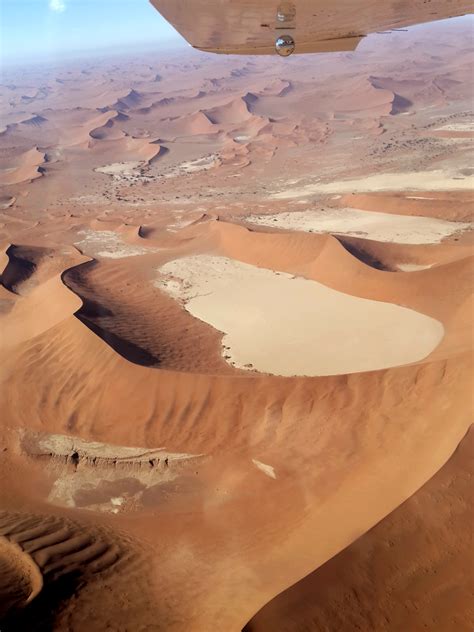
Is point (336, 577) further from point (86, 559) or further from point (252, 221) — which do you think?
point (252, 221)

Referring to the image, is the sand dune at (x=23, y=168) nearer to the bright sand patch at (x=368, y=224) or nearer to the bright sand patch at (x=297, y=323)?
the bright sand patch at (x=368, y=224)

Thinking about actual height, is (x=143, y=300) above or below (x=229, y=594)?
below

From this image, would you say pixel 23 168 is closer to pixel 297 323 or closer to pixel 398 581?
pixel 297 323

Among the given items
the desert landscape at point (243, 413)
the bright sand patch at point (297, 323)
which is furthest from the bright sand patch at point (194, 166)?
the bright sand patch at point (297, 323)

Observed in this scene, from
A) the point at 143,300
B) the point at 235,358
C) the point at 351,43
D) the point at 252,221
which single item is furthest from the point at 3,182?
the point at 351,43

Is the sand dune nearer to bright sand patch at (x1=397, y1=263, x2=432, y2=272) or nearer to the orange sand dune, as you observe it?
bright sand patch at (x1=397, y1=263, x2=432, y2=272)

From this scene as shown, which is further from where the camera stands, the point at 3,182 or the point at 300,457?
the point at 3,182

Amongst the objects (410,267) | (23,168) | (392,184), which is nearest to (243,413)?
(410,267)
